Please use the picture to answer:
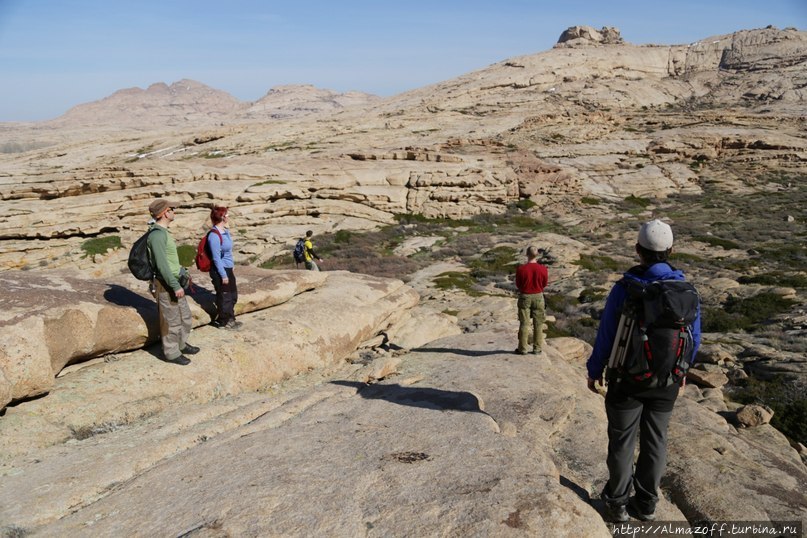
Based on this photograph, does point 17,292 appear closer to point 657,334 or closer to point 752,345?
point 657,334

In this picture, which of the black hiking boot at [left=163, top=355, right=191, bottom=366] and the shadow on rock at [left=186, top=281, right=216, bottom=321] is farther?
the shadow on rock at [left=186, top=281, right=216, bottom=321]

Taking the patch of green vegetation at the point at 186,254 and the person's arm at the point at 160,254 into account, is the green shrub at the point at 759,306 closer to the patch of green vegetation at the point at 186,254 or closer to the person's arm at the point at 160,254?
the person's arm at the point at 160,254

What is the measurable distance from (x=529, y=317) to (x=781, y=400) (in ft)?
17.8

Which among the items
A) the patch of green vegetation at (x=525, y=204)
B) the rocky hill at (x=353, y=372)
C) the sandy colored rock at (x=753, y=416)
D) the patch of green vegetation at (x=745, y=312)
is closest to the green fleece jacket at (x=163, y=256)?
the rocky hill at (x=353, y=372)

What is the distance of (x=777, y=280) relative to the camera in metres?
18.7

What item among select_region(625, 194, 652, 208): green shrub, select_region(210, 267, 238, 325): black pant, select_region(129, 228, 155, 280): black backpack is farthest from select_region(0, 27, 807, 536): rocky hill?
select_region(625, 194, 652, 208): green shrub

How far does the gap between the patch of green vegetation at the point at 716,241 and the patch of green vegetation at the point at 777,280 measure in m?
6.60

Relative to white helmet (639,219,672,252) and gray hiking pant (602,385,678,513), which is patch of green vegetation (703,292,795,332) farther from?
Result: white helmet (639,219,672,252)

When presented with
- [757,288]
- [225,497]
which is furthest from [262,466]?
[757,288]

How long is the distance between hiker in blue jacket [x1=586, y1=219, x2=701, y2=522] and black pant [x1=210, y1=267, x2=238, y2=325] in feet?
21.9

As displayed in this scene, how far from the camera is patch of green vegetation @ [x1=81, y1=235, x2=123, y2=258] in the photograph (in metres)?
25.6

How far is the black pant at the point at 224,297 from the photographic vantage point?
893cm

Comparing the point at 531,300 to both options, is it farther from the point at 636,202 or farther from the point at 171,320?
the point at 636,202

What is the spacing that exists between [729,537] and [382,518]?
11.1 ft
